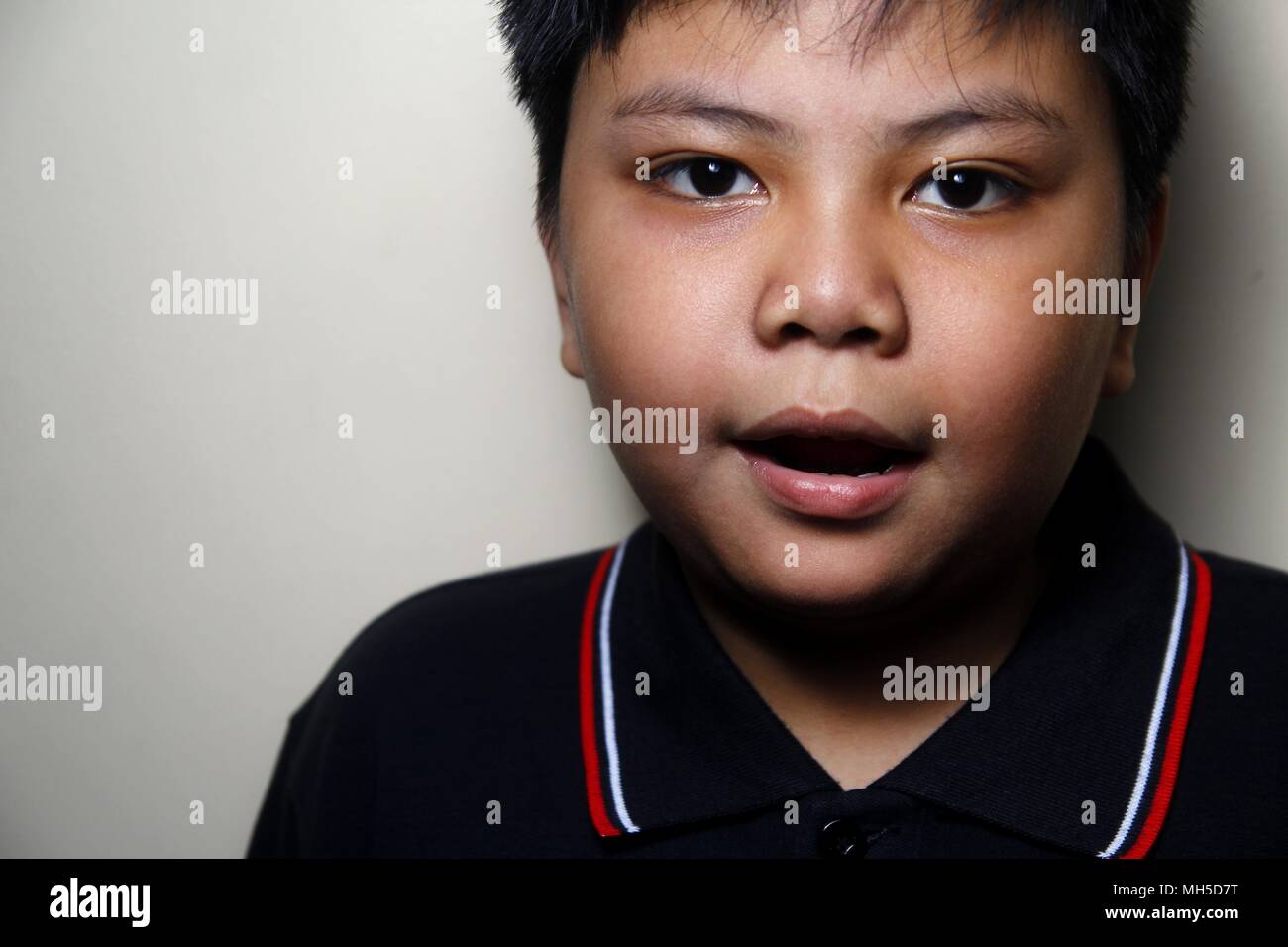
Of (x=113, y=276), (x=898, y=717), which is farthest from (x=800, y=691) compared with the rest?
(x=113, y=276)

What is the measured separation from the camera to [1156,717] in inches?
33.4

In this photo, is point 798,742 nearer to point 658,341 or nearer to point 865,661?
point 865,661

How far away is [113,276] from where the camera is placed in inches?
43.6

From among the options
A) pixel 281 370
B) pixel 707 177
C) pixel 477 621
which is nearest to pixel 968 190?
pixel 707 177

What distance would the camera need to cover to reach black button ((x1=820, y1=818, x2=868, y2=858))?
80 cm

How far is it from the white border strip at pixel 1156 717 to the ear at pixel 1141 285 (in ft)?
0.45

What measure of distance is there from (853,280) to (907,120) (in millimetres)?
91

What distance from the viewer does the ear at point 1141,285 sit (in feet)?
2.82

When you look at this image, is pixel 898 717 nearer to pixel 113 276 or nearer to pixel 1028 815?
pixel 1028 815

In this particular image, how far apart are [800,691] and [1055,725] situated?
0.16m

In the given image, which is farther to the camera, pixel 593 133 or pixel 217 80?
pixel 217 80

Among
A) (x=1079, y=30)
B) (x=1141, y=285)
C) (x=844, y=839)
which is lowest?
(x=844, y=839)

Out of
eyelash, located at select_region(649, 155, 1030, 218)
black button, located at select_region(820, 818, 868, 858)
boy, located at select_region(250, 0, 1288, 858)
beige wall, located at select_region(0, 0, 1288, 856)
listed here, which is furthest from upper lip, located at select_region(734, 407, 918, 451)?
beige wall, located at select_region(0, 0, 1288, 856)

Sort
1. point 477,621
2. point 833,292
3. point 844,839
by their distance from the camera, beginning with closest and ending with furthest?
point 833,292
point 844,839
point 477,621
